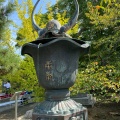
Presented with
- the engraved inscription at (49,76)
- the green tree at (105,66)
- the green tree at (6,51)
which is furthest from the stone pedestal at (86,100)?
the engraved inscription at (49,76)

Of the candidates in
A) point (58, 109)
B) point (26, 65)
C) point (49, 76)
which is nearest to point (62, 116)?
point (58, 109)

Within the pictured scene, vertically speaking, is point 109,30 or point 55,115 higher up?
point 109,30

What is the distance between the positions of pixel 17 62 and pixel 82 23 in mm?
4556

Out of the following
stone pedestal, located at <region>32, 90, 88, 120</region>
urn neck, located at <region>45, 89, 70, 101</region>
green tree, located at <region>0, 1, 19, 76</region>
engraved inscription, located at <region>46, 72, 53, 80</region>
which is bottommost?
stone pedestal, located at <region>32, 90, 88, 120</region>

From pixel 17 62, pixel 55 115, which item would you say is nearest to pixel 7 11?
pixel 17 62

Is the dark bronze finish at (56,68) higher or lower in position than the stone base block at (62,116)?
higher

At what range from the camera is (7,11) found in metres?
5.22

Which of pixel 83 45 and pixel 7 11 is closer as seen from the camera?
pixel 83 45

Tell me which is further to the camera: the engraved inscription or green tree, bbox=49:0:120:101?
green tree, bbox=49:0:120:101

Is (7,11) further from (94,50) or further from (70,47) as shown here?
(94,50)

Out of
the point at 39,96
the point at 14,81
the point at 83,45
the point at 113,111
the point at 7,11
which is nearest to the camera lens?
the point at 83,45

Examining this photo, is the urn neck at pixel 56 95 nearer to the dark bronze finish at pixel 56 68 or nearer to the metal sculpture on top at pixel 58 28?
the dark bronze finish at pixel 56 68

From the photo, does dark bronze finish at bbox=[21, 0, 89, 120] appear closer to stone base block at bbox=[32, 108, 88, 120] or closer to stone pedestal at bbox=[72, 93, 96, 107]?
stone base block at bbox=[32, 108, 88, 120]

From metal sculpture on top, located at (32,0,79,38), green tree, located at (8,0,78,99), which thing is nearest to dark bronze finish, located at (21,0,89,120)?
metal sculpture on top, located at (32,0,79,38)
